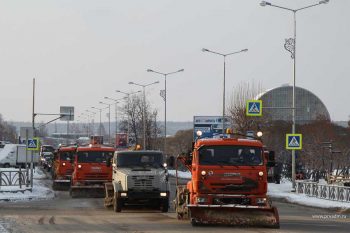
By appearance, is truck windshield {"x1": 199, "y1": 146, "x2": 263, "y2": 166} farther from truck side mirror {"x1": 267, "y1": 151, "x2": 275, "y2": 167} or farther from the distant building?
the distant building

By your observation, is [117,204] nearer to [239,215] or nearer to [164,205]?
[164,205]

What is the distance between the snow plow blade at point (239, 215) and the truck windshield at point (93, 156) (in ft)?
52.5

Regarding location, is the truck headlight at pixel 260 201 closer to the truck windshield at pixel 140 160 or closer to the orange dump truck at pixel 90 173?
the truck windshield at pixel 140 160

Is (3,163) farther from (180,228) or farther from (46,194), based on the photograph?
(180,228)

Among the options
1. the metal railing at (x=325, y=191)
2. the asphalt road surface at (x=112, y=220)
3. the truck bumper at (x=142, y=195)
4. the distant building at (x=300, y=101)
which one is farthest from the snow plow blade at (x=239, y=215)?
the distant building at (x=300, y=101)

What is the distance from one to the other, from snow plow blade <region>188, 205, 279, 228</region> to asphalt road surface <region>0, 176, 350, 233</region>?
0.20m

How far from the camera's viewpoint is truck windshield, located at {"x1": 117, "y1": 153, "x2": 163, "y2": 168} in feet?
91.4

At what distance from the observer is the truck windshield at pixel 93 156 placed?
36134 millimetres

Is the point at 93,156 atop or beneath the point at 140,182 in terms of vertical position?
atop

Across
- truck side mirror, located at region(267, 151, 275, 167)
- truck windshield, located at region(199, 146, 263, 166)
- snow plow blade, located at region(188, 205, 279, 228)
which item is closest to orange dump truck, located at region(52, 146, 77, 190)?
truck windshield, located at region(199, 146, 263, 166)

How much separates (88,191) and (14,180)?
28.0 ft

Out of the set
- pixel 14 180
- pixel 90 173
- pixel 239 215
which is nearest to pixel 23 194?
pixel 90 173

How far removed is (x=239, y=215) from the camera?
2058 centimetres

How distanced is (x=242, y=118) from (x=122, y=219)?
44783mm
